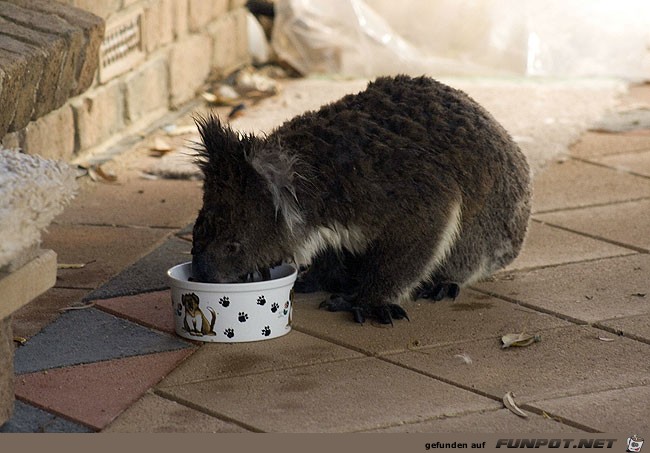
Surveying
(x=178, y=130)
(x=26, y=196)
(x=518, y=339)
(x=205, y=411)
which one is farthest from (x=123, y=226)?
(x=26, y=196)

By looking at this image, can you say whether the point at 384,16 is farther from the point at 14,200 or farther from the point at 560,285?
the point at 14,200

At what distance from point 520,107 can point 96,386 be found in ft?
15.4

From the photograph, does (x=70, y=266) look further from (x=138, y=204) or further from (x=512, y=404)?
(x=512, y=404)

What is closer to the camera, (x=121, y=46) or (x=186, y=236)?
(x=186, y=236)

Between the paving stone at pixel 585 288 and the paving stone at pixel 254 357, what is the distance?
995 millimetres

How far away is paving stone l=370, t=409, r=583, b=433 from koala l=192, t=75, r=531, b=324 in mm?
906

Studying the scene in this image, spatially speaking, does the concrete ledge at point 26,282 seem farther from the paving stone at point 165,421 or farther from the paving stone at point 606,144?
the paving stone at point 606,144

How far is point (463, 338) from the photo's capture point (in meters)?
4.38

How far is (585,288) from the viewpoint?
4.91m

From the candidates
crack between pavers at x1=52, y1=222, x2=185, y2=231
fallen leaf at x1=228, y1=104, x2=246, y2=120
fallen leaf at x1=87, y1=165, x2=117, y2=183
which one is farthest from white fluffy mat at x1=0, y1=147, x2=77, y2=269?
fallen leaf at x1=228, y1=104, x2=246, y2=120

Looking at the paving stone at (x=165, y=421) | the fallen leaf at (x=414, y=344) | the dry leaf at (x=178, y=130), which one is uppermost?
the paving stone at (x=165, y=421)

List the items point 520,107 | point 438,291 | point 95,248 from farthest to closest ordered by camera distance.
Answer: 1. point 520,107
2. point 95,248
3. point 438,291

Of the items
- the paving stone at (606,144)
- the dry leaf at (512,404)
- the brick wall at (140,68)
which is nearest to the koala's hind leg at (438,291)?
the dry leaf at (512,404)

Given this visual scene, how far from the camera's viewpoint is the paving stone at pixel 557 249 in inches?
207
